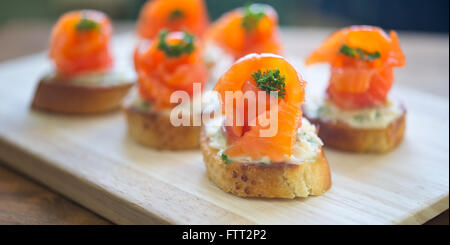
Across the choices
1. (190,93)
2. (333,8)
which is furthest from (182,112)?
(333,8)

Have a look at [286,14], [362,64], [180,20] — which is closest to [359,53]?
[362,64]

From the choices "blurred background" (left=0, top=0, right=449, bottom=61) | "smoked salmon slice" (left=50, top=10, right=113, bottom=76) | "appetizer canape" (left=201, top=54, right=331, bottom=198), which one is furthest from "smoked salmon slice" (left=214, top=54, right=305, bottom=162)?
"blurred background" (left=0, top=0, right=449, bottom=61)

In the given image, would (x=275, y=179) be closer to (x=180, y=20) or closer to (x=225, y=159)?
(x=225, y=159)

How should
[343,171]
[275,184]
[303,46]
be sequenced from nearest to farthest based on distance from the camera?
[275,184], [343,171], [303,46]

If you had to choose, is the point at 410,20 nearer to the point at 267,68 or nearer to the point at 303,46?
the point at 303,46

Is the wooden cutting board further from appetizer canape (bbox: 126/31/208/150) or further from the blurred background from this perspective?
the blurred background
